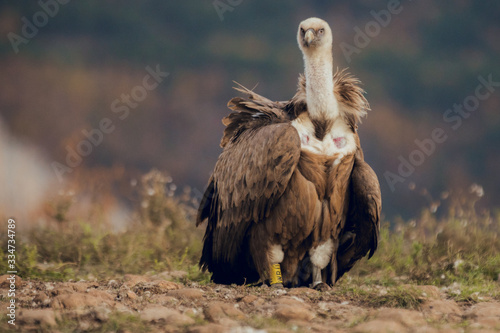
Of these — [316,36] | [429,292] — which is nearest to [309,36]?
[316,36]

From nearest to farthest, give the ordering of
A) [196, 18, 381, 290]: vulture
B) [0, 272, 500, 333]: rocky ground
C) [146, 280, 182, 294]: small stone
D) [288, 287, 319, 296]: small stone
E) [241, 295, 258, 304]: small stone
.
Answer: [0, 272, 500, 333]: rocky ground
[241, 295, 258, 304]: small stone
[146, 280, 182, 294]: small stone
[288, 287, 319, 296]: small stone
[196, 18, 381, 290]: vulture

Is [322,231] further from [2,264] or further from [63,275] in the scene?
[2,264]

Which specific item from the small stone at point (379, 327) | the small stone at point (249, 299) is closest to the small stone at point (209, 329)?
the small stone at point (379, 327)

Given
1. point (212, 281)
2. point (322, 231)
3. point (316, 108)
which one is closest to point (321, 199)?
point (322, 231)

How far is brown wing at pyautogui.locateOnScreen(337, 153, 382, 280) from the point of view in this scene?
4.89m

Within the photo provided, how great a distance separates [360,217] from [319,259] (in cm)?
46

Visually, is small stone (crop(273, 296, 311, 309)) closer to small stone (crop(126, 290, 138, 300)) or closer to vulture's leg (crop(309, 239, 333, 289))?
small stone (crop(126, 290, 138, 300))

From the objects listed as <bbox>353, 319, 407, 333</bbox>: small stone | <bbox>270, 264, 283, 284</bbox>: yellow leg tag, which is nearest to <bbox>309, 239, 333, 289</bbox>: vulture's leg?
<bbox>270, 264, 283, 284</bbox>: yellow leg tag

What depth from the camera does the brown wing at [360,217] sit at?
16.1 ft

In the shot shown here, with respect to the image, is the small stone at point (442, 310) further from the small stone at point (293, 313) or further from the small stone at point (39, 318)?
the small stone at point (39, 318)

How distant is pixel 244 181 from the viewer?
15.8 ft

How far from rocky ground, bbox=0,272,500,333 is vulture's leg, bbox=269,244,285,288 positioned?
1.28 feet

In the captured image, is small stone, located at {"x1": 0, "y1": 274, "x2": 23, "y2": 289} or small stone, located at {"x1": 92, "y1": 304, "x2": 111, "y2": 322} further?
small stone, located at {"x1": 0, "y1": 274, "x2": 23, "y2": 289}

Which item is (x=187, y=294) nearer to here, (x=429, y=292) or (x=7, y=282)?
(x=7, y=282)
